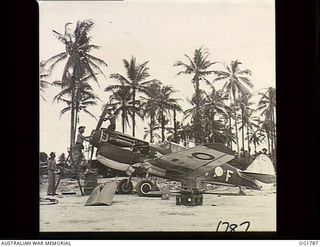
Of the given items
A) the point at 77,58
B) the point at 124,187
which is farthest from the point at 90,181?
the point at 77,58

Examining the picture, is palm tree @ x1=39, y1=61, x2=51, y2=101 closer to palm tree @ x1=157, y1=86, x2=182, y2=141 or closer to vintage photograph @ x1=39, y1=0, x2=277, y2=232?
vintage photograph @ x1=39, y1=0, x2=277, y2=232

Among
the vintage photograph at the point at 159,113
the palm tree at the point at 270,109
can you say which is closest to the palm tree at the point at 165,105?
the vintage photograph at the point at 159,113

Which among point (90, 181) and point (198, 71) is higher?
point (198, 71)

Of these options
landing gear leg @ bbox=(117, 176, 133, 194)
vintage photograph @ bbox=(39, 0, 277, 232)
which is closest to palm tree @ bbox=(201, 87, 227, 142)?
vintage photograph @ bbox=(39, 0, 277, 232)

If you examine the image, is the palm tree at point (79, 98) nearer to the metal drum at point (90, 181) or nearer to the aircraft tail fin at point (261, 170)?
the metal drum at point (90, 181)

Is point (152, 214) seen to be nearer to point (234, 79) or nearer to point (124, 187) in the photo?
point (124, 187)
